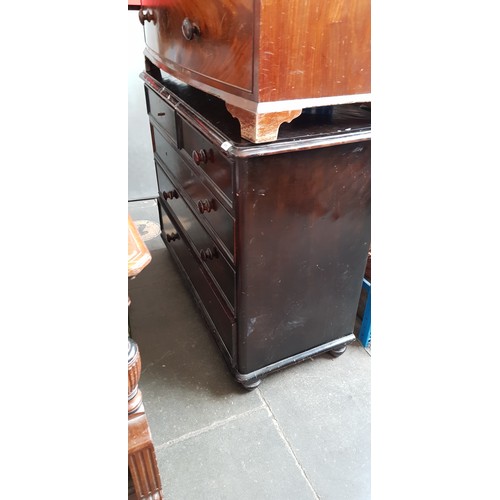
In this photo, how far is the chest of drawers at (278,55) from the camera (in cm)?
83

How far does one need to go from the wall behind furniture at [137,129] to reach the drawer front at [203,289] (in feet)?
2.60

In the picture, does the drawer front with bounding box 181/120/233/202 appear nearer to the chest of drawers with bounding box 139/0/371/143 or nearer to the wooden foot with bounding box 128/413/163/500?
the chest of drawers with bounding box 139/0/371/143

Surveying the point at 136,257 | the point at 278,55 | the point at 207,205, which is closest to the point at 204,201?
the point at 207,205

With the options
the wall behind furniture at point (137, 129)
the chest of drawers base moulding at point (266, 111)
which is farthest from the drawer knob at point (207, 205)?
the wall behind furniture at point (137, 129)

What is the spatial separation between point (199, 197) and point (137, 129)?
1624mm

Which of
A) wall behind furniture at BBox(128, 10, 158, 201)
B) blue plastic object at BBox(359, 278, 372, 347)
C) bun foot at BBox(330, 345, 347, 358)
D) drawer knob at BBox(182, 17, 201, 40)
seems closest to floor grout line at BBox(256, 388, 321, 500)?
bun foot at BBox(330, 345, 347, 358)

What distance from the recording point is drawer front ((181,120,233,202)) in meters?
1.09

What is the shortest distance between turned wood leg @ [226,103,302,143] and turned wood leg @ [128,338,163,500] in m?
0.57

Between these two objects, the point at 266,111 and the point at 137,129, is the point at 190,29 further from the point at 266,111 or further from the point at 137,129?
the point at 137,129

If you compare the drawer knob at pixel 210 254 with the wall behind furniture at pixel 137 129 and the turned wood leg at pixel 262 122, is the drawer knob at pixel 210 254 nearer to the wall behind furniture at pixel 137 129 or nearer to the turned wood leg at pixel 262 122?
the turned wood leg at pixel 262 122

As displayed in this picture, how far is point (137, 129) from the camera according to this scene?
9.07ft
